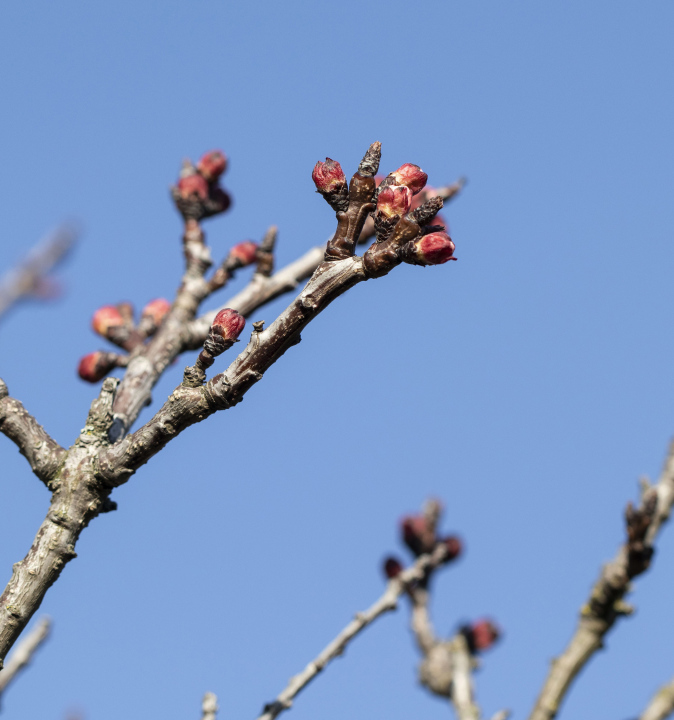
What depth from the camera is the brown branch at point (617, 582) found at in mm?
2873

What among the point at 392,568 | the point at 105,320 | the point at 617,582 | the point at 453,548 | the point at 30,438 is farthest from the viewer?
the point at 453,548

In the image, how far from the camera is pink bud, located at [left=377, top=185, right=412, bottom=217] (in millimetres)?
2201

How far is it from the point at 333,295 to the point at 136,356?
6.21ft

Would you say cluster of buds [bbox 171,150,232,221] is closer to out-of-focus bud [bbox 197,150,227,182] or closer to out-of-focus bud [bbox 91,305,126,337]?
out-of-focus bud [bbox 197,150,227,182]

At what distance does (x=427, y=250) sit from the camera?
6.90 feet

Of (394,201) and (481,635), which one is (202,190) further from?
(481,635)

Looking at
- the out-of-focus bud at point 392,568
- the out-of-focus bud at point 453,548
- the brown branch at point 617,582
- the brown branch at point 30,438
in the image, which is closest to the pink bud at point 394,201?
the brown branch at point 30,438

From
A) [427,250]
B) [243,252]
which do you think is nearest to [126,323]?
[243,252]

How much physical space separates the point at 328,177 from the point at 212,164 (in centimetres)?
246

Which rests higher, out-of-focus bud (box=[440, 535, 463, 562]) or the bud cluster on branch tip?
out-of-focus bud (box=[440, 535, 463, 562])

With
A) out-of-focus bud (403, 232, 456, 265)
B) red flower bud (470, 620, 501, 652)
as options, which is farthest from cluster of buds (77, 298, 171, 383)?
red flower bud (470, 620, 501, 652)

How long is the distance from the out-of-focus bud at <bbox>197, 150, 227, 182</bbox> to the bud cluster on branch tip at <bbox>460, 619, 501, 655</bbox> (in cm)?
366

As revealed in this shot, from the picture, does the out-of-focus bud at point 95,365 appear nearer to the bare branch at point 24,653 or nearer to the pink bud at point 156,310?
the pink bud at point 156,310

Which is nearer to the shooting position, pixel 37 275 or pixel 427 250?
pixel 427 250
